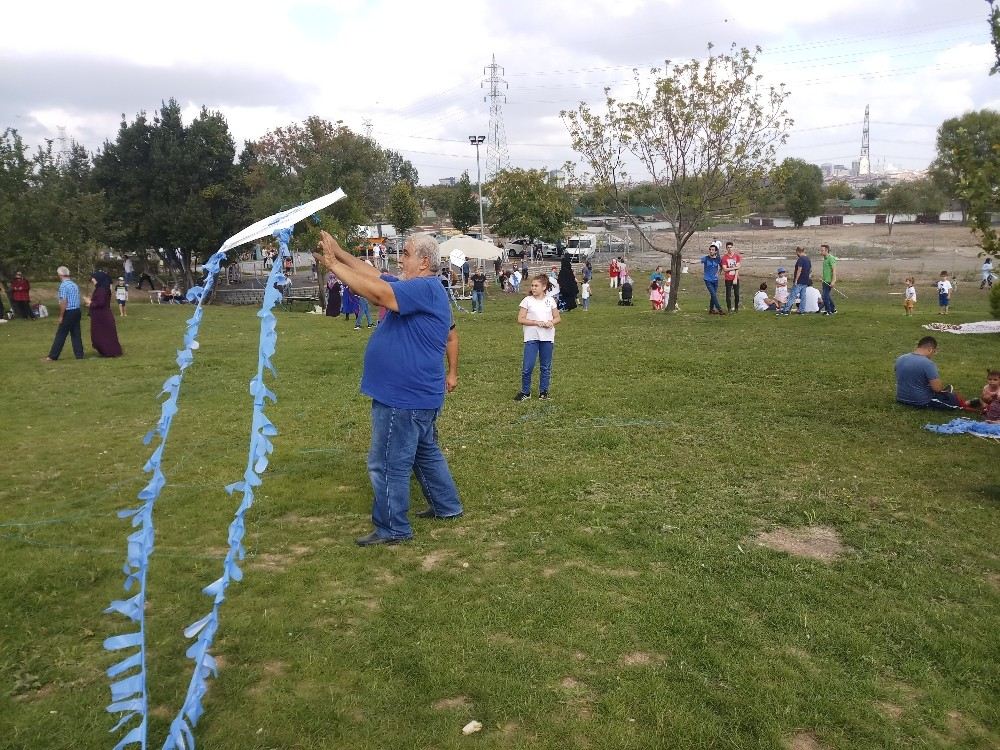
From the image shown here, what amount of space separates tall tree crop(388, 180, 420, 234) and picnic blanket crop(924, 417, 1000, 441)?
176 feet

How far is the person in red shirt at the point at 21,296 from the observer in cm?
2059

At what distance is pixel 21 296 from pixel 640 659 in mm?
22306

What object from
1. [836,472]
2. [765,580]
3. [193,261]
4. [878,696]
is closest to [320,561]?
[765,580]

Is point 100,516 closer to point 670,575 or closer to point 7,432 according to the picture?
point 7,432

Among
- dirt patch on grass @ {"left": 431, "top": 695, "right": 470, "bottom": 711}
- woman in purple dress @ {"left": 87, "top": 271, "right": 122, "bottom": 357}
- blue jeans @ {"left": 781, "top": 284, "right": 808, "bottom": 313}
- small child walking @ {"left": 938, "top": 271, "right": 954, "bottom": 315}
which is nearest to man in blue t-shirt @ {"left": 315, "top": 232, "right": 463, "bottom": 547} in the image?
dirt patch on grass @ {"left": 431, "top": 695, "right": 470, "bottom": 711}

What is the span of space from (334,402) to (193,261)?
1497 inches

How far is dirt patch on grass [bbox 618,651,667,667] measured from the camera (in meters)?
3.78

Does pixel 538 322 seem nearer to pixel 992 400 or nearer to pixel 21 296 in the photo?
pixel 992 400

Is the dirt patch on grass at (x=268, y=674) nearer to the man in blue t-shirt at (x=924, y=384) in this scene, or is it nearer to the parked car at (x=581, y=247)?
the man in blue t-shirt at (x=924, y=384)

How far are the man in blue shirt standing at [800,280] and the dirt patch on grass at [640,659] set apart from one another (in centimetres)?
1579

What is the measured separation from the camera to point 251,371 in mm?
12125

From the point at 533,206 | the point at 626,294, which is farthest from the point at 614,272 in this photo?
the point at 533,206

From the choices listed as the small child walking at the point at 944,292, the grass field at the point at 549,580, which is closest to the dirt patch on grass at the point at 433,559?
the grass field at the point at 549,580

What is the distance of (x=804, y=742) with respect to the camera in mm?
3236
